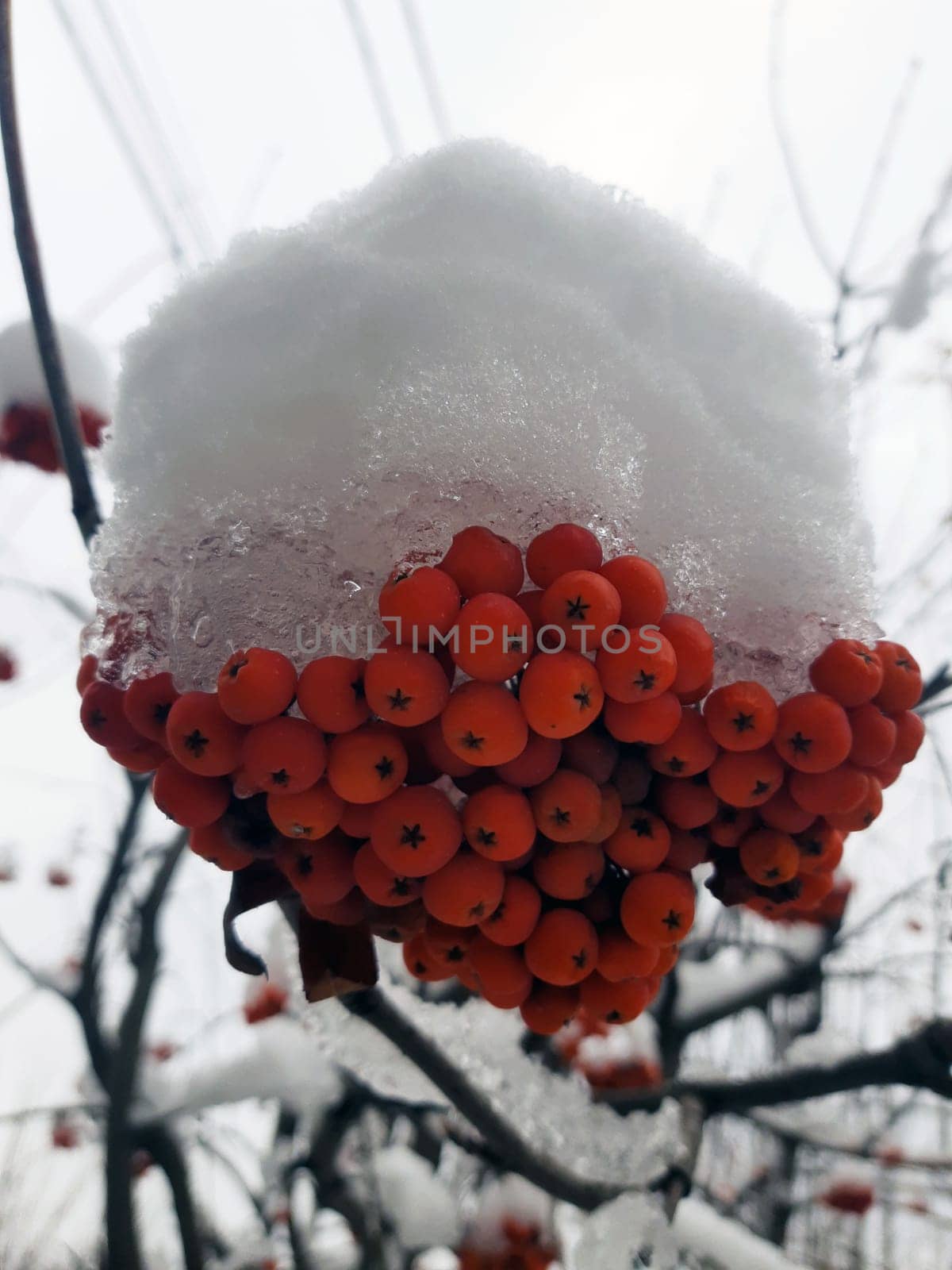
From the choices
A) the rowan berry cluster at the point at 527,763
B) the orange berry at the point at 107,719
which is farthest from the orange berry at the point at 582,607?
the orange berry at the point at 107,719

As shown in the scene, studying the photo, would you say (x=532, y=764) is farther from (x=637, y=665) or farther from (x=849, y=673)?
(x=849, y=673)

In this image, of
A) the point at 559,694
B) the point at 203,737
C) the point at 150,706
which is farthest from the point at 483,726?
the point at 150,706

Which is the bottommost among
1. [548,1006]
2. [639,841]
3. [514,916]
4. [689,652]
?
[548,1006]

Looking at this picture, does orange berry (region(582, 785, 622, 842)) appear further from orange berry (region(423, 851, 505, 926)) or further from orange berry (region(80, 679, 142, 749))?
orange berry (region(80, 679, 142, 749))

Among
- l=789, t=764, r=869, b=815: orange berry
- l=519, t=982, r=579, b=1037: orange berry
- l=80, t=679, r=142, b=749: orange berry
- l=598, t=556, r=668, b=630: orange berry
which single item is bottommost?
l=519, t=982, r=579, b=1037: orange berry

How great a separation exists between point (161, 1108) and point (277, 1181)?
1.24 metres

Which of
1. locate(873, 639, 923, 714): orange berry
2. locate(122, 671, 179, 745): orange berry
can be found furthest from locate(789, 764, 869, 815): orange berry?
locate(122, 671, 179, 745): orange berry

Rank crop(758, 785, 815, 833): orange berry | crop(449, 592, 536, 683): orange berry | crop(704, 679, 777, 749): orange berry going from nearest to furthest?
crop(449, 592, 536, 683): orange berry
crop(704, 679, 777, 749): orange berry
crop(758, 785, 815, 833): orange berry

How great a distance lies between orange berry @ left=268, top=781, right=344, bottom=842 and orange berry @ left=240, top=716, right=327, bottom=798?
1cm

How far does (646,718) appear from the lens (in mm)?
897

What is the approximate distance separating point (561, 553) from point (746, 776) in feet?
1.20

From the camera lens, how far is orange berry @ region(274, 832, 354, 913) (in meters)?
0.94

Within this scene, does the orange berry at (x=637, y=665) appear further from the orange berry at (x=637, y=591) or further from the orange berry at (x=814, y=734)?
the orange berry at (x=814, y=734)

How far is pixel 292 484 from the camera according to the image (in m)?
0.95
